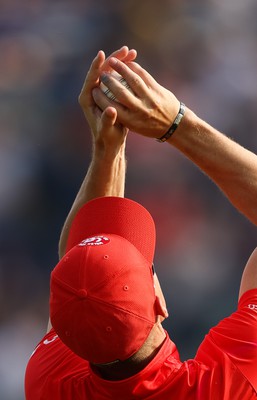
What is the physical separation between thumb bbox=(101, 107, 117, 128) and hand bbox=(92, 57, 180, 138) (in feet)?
0.05

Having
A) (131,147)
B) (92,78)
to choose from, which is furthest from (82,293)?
(131,147)

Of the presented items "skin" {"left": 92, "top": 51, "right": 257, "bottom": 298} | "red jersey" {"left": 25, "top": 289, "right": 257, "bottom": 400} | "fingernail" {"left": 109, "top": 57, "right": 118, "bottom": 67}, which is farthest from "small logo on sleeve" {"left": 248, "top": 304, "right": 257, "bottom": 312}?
"fingernail" {"left": 109, "top": 57, "right": 118, "bottom": 67}

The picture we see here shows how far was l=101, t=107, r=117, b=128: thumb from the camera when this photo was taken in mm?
1535

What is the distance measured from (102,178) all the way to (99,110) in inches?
7.8

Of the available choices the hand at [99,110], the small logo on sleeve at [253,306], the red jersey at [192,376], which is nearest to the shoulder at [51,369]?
the red jersey at [192,376]

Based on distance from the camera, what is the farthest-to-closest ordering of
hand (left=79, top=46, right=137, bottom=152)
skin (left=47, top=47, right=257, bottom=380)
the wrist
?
the wrist
hand (left=79, top=46, right=137, bottom=152)
skin (left=47, top=47, right=257, bottom=380)

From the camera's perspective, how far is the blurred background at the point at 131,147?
13.2 ft

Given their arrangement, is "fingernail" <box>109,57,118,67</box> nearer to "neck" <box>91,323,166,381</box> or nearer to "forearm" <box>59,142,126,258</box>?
"forearm" <box>59,142,126,258</box>

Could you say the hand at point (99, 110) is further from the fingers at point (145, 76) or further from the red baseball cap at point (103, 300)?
the red baseball cap at point (103, 300)

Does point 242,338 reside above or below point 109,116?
below

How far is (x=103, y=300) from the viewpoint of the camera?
1.39 meters

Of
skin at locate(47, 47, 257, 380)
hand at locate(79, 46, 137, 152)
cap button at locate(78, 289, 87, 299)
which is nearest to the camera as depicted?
cap button at locate(78, 289, 87, 299)

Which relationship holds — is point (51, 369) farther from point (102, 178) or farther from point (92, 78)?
point (92, 78)

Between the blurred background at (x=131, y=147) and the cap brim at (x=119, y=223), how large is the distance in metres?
2.29
